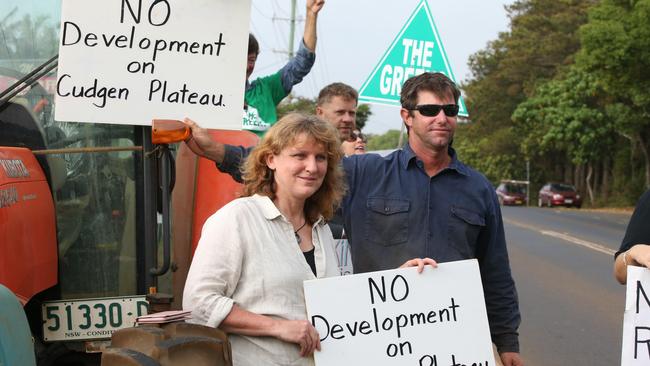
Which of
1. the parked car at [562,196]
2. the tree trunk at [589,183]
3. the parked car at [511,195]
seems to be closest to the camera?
the parked car at [562,196]

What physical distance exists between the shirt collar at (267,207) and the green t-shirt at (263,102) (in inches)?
87.9

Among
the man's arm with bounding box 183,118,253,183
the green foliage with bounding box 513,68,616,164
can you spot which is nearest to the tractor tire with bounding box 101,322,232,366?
the man's arm with bounding box 183,118,253,183

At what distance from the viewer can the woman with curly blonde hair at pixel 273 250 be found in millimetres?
2969

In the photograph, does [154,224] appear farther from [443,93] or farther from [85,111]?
[443,93]

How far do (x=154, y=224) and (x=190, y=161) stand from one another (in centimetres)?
54

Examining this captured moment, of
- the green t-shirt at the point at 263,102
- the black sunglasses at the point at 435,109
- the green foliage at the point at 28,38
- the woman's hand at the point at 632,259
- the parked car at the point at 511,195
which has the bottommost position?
the parked car at the point at 511,195

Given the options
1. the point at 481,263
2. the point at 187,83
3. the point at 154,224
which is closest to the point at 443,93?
the point at 481,263

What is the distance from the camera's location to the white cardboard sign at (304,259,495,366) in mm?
3221

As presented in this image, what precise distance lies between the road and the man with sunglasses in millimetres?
Answer: 4258

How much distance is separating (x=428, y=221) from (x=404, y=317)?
1.94 feet

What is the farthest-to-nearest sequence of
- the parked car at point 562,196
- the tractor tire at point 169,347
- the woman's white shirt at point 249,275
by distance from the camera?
the parked car at point 562,196 → the woman's white shirt at point 249,275 → the tractor tire at point 169,347

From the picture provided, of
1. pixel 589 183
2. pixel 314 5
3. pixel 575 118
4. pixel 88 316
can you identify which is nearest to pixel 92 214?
pixel 88 316

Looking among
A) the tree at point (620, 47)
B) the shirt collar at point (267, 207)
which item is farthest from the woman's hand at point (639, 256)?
the tree at point (620, 47)

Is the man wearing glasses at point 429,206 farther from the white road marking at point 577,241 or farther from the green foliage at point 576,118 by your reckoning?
the green foliage at point 576,118
